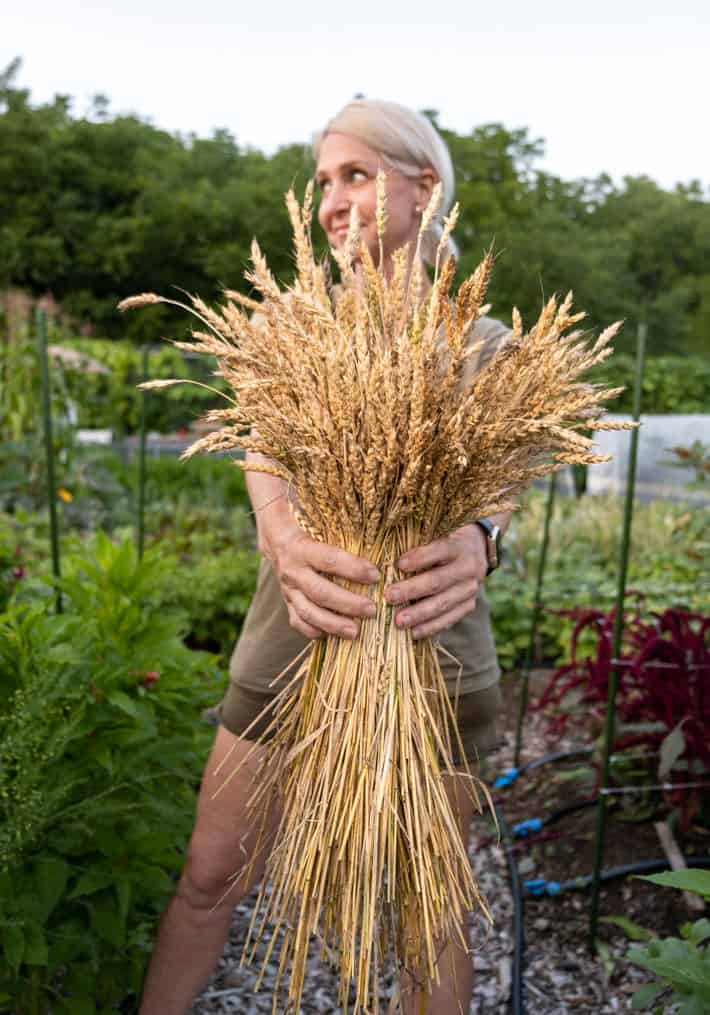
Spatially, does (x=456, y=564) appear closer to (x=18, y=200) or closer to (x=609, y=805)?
(x=609, y=805)

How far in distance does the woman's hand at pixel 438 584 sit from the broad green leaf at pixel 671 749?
1.39 m

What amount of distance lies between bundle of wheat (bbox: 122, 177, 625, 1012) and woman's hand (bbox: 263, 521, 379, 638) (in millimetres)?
34

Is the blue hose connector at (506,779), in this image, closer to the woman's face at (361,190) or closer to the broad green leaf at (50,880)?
the broad green leaf at (50,880)

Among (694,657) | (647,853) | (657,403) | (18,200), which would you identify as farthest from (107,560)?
(18,200)

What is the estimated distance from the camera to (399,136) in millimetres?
1862

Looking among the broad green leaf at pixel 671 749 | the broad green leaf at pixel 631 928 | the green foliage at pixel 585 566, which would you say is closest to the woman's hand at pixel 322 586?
the broad green leaf at pixel 671 749

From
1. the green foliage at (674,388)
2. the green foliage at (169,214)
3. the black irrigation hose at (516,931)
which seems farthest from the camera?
the green foliage at (169,214)

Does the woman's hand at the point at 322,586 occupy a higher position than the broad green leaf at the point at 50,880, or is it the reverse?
the woman's hand at the point at 322,586

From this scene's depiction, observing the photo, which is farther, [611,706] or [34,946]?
[611,706]

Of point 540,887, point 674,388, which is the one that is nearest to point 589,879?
point 540,887

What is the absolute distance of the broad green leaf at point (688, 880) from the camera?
128cm

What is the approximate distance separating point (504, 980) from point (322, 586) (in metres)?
1.74

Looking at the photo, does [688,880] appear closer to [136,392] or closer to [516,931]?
[516,931]

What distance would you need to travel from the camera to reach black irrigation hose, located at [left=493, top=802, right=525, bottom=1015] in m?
2.49
